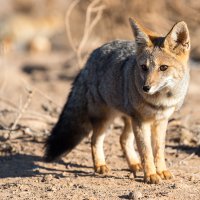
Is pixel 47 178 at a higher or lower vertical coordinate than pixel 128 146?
lower

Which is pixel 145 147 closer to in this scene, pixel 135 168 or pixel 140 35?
pixel 135 168

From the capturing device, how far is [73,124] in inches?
247

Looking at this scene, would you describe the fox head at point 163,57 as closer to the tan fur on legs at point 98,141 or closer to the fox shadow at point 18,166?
the tan fur on legs at point 98,141

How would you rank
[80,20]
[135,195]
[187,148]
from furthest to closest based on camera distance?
[80,20], [187,148], [135,195]

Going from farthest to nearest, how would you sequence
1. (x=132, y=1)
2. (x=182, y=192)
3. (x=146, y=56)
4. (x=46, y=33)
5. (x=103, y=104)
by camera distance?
1. (x=46, y=33)
2. (x=132, y=1)
3. (x=103, y=104)
4. (x=146, y=56)
5. (x=182, y=192)

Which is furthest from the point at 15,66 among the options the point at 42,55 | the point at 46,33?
the point at 46,33

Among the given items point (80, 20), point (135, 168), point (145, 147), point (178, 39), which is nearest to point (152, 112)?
point (145, 147)

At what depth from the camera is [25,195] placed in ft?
16.4

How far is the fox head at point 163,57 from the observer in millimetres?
5125

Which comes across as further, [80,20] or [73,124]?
[80,20]

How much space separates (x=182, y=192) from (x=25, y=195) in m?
1.26

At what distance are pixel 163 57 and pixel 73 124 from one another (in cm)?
146

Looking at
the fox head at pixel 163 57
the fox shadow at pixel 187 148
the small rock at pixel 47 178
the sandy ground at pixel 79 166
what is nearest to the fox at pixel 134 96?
the fox head at pixel 163 57

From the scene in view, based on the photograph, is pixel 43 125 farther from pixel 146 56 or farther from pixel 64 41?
pixel 64 41
